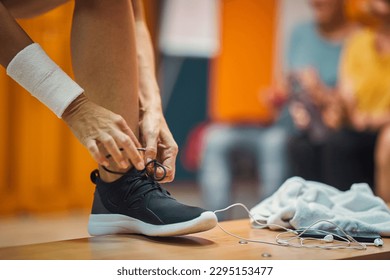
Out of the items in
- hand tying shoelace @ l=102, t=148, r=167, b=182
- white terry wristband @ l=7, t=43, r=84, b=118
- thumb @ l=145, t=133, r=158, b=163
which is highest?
white terry wristband @ l=7, t=43, r=84, b=118

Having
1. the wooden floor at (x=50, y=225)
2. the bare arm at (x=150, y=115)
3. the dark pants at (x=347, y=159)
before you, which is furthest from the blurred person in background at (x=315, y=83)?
the bare arm at (x=150, y=115)

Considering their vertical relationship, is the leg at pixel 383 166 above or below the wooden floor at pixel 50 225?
above

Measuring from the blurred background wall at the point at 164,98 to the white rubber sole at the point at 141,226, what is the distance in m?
1.69

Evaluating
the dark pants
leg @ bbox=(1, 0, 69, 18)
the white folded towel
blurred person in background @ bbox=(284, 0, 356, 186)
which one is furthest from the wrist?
blurred person in background @ bbox=(284, 0, 356, 186)

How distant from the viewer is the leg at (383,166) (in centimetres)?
218

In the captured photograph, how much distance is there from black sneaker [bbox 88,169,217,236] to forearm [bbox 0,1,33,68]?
0.26 meters

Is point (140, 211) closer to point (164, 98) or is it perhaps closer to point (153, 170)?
point (153, 170)

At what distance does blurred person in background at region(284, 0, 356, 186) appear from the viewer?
8.65ft

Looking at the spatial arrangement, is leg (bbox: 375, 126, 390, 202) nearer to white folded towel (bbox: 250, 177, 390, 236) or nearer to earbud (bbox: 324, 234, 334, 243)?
white folded towel (bbox: 250, 177, 390, 236)

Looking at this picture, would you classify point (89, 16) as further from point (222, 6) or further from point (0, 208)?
point (222, 6)

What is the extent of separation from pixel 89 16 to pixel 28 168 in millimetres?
1967

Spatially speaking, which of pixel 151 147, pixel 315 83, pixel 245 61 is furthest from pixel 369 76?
pixel 151 147

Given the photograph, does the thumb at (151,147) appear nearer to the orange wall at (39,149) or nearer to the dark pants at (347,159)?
the dark pants at (347,159)
